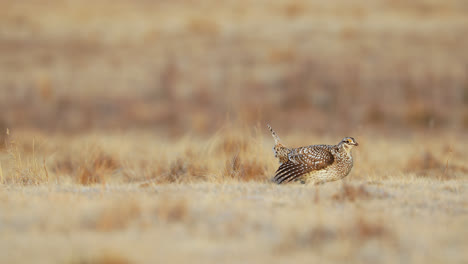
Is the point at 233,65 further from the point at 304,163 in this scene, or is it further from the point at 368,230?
the point at 368,230

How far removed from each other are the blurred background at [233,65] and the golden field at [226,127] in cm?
7

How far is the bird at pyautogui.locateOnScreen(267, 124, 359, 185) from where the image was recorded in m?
8.23

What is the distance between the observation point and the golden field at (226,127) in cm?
536

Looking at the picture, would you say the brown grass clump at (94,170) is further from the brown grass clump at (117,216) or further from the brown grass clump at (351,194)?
the brown grass clump at (351,194)

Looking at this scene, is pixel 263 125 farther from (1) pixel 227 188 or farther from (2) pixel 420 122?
(1) pixel 227 188

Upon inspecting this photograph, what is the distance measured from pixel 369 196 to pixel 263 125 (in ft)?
34.9

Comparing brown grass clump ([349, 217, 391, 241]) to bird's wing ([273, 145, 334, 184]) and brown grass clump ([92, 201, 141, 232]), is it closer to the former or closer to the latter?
brown grass clump ([92, 201, 141, 232])

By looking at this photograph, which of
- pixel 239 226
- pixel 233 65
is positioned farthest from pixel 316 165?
pixel 233 65

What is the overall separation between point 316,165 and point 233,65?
511 inches

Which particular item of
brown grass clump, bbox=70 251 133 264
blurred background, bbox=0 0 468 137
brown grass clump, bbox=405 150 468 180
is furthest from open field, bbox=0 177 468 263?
blurred background, bbox=0 0 468 137

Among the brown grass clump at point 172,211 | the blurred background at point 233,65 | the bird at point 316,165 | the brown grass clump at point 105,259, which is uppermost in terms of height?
the blurred background at point 233,65

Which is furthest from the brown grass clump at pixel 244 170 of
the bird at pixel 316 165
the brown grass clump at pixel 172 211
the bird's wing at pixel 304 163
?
the brown grass clump at pixel 172 211

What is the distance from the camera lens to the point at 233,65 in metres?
20.9

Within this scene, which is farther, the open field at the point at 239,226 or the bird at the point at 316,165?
the bird at the point at 316,165
